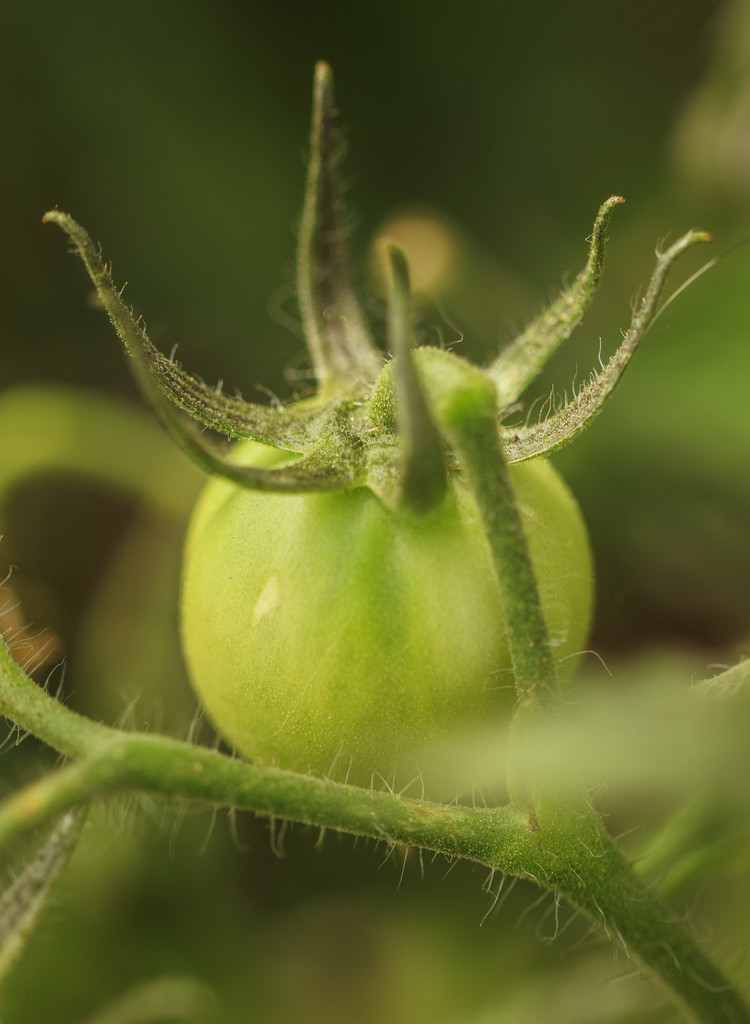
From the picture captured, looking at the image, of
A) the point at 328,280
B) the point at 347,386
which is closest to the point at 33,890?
the point at 347,386

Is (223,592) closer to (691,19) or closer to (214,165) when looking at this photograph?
(214,165)

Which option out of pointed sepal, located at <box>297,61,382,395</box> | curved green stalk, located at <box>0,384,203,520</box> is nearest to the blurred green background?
curved green stalk, located at <box>0,384,203,520</box>

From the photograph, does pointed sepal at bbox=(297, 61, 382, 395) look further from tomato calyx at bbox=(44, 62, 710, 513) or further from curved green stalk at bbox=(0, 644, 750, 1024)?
curved green stalk at bbox=(0, 644, 750, 1024)

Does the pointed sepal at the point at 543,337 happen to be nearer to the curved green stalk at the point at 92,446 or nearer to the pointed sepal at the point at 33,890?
the pointed sepal at the point at 33,890

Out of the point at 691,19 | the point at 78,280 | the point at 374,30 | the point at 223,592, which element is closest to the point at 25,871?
the point at 223,592

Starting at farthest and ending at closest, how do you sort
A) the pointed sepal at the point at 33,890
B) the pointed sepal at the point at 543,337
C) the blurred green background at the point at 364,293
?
the blurred green background at the point at 364,293 < the pointed sepal at the point at 543,337 < the pointed sepal at the point at 33,890

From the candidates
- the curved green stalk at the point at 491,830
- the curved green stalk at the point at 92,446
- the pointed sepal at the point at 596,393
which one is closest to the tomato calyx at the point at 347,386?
the pointed sepal at the point at 596,393

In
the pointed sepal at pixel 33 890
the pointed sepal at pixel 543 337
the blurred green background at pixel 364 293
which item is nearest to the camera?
the pointed sepal at pixel 33 890

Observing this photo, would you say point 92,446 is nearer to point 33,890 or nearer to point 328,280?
point 328,280
